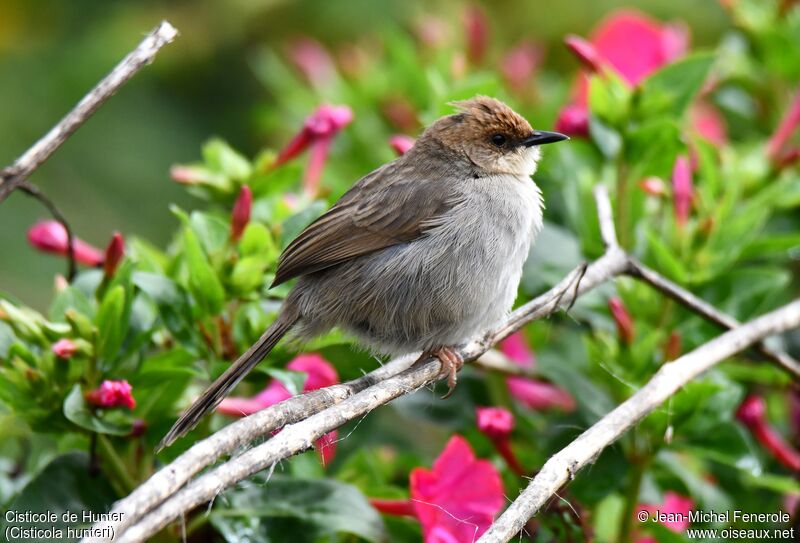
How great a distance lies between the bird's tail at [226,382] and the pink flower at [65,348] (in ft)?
1.20

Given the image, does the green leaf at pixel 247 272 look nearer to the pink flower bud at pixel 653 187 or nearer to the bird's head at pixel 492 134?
the bird's head at pixel 492 134

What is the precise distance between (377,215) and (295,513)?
3.94 feet

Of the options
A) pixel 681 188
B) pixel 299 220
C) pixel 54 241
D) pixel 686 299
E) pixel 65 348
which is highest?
pixel 54 241

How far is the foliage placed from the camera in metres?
2.80

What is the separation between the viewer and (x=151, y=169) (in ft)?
18.5

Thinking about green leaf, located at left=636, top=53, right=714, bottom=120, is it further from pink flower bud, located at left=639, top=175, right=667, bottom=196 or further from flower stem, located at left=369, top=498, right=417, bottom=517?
flower stem, located at left=369, top=498, right=417, bottom=517

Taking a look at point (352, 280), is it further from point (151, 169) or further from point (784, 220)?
point (151, 169)

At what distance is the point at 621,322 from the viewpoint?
3.17 metres

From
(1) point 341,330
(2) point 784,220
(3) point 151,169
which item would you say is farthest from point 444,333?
(3) point 151,169

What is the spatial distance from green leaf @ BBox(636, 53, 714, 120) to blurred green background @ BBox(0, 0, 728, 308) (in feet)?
7.00

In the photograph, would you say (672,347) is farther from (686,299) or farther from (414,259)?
(414,259)

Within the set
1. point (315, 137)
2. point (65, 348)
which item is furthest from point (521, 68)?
point (65, 348)

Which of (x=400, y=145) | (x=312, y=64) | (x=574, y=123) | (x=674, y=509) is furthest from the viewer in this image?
(x=312, y=64)

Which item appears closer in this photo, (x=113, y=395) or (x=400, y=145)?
(x=113, y=395)
